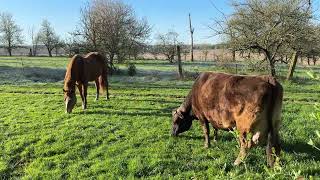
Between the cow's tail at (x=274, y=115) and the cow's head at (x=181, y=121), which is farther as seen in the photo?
the cow's head at (x=181, y=121)

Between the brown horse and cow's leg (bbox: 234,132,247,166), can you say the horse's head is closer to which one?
the brown horse

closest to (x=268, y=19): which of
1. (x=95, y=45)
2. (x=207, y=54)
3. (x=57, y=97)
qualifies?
(x=57, y=97)

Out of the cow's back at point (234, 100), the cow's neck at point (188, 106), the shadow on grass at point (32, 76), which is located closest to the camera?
the cow's back at point (234, 100)

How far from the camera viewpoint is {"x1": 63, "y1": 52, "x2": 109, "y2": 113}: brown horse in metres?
13.3

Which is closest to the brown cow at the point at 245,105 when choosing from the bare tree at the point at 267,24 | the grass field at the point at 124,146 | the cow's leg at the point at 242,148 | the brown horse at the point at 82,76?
the cow's leg at the point at 242,148

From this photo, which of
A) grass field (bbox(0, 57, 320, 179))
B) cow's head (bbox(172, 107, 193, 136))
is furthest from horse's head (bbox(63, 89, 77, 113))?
cow's head (bbox(172, 107, 193, 136))

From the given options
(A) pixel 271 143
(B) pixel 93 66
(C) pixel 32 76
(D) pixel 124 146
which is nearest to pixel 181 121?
(D) pixel 124 146

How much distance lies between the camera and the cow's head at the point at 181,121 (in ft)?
31.3

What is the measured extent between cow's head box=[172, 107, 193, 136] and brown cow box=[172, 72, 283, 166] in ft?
3.29

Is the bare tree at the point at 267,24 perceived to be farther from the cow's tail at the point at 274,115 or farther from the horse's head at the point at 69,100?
the cow's tail at the point at 274,115

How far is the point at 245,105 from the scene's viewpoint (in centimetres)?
705

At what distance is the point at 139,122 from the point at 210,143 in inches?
117

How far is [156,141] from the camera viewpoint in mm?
9438

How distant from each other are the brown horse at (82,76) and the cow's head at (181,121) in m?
4.56
